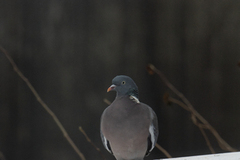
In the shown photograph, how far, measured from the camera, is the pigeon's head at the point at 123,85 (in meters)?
0.32

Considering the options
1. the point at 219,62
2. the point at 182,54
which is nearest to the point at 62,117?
the point at 182,54

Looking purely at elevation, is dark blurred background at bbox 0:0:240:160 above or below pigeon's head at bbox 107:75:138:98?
below

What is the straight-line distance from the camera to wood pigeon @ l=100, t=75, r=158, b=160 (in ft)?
1.02

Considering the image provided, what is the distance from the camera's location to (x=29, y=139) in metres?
0.96

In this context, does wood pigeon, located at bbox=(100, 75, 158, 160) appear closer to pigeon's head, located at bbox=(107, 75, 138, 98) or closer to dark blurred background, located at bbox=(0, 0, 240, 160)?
pigeon's head, located at bbox=(107, 75, 138, 98)

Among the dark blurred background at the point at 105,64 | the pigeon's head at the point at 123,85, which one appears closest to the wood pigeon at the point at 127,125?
the pigeon's head at the point at 123,85

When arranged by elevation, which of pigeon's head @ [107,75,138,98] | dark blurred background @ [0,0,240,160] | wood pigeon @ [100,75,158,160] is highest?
pigeon's head @ [107,75,138,98]

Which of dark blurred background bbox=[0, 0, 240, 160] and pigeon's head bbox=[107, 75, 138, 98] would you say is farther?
dark blurred background bbox=[0, 0, 240, 160]

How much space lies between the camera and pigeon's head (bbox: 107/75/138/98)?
324 mm

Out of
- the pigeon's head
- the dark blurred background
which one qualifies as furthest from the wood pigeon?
the dark blurred background

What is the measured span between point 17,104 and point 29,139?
0.13 meters

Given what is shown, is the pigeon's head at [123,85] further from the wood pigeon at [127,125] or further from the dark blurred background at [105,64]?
the dark blurred background at [105,64]

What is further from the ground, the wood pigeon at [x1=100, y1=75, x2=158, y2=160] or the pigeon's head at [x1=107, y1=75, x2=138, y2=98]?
the pigeon's head at [x1=107, y1=75, x2=138, y2=98]

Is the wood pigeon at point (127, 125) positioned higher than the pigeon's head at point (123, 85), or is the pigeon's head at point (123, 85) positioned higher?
the pigeon's head at point (123, 85)
